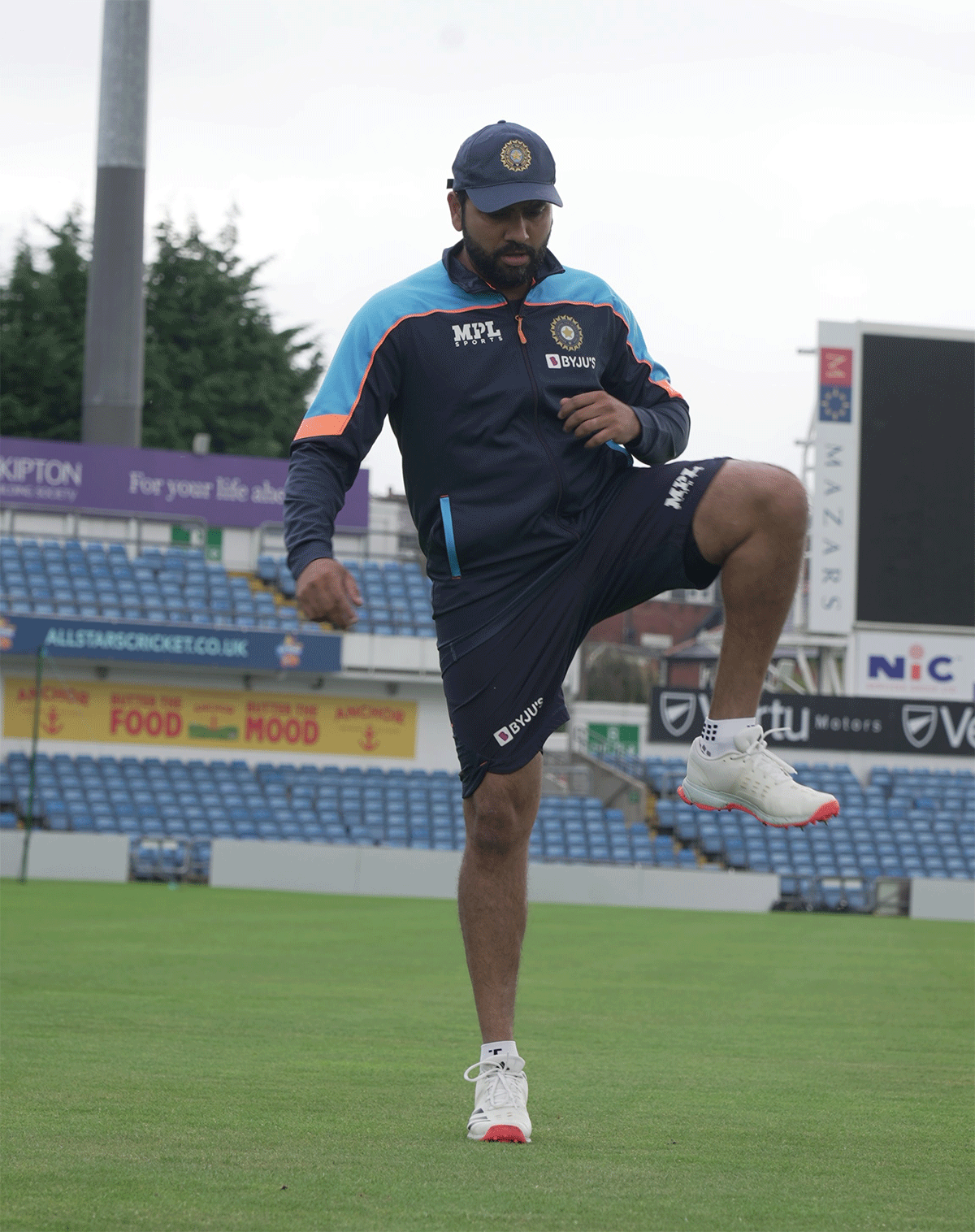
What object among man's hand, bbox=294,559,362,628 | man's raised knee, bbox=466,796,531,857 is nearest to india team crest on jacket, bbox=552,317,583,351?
man's hand, bbox=294,559,362,628

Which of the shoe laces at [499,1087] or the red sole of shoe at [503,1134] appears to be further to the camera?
the shoe laces at [499,1087]

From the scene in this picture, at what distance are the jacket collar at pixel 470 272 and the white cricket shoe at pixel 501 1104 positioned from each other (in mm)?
1736

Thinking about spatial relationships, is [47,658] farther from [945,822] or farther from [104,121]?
[945,822]

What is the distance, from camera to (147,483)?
105 feet

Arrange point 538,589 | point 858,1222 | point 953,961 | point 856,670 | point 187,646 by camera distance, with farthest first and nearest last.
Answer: point 856,670
point 187,646
point 953,961
point 538,589
point 858,1222

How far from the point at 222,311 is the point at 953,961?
3247cm

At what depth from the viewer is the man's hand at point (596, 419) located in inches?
138

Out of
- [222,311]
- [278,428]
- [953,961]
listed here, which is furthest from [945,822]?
[222,311]

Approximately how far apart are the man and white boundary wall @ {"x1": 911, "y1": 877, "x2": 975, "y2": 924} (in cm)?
2210

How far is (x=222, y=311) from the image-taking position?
138 ft

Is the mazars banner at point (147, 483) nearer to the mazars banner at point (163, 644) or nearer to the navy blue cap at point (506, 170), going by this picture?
the mazars banner at point (163, 644)

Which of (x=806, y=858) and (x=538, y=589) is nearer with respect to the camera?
(x=538, y=589)

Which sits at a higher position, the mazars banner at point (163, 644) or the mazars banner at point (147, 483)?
the mazars banner at point (147, 483)

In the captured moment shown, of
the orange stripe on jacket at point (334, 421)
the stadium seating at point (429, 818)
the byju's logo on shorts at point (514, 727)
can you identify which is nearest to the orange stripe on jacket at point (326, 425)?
the orange stripe on jacket at point (334, 421)
